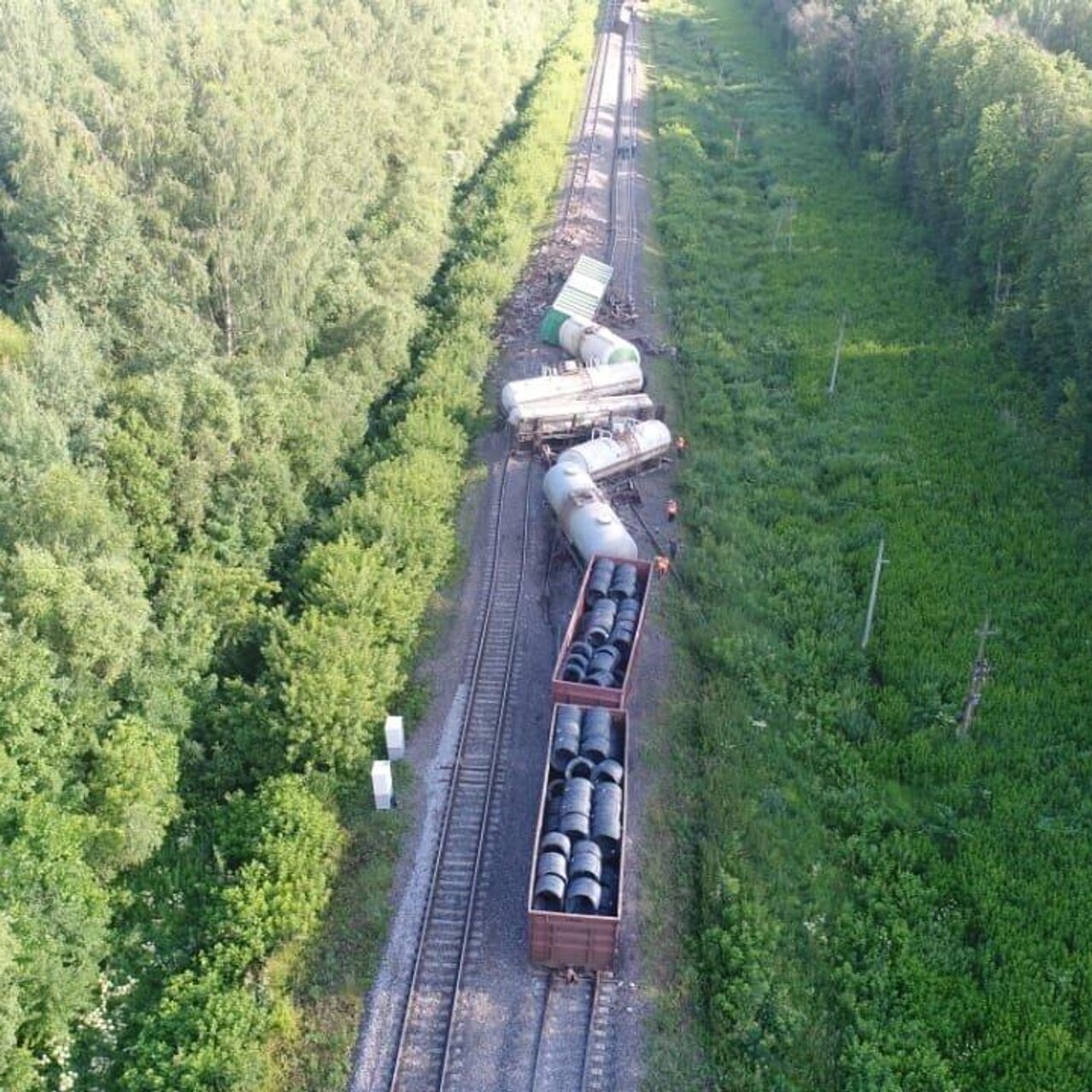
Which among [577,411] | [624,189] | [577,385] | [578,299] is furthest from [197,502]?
[624,189]

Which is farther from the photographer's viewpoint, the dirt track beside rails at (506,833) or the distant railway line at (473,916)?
the dirt track beside rails at (506,833)

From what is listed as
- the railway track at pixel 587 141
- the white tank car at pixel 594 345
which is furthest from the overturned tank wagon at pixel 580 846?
the railway track at pixel 587 141

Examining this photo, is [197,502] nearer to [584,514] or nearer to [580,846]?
[584,514]

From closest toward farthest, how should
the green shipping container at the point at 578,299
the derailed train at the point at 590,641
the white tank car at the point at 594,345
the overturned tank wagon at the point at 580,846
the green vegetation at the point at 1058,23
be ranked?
the overturned tank wagon at the point at 580,846 < the derailed train at the point at 590,641 < the white tank car at the point at 594,345 < the green shipping container at the point at 578,299 < the green vegetation at the point at 1058,23

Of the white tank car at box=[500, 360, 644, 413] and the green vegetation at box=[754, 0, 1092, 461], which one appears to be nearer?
the green vegetation at box=[754, 0, 1092, 461]

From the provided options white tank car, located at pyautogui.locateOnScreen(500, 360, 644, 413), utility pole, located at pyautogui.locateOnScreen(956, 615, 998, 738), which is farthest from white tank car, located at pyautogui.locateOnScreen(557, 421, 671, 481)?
utility pole, located at pyautogui.locateOnScreen(956, 615, 998, 738)

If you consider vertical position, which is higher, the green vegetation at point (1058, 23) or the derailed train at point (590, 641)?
the green vegetation at point (1058, 23)

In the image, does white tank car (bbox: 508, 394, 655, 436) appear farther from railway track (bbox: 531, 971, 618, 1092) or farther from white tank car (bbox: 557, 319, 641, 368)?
railway track (bbox: 531, 971, 618, 1092)

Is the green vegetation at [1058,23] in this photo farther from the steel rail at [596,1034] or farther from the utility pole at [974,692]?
the steel rail at [596,1034]
